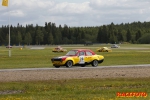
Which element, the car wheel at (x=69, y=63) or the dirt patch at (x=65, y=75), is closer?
the dirt patch at (x=65, y=75)

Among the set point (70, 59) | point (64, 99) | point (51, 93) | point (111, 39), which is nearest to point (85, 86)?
point (51, 93)

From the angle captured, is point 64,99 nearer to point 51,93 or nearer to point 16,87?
point 51,93

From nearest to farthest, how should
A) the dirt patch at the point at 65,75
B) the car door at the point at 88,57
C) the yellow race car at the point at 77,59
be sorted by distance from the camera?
the dirt patch at the point at 65,75, the yellow race car at the point at 77,59, the car door at the point at 88,57

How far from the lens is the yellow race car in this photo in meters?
28.8

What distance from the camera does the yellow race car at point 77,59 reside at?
2884cm

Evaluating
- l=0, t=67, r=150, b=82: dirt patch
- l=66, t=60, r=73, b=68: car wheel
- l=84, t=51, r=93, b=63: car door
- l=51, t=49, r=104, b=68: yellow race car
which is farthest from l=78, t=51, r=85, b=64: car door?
l=0, t=67, r=150, b=82: dirt patch

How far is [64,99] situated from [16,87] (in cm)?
495

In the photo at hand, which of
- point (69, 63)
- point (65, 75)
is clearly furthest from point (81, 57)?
point (65, 75)

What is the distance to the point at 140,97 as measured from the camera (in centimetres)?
1220

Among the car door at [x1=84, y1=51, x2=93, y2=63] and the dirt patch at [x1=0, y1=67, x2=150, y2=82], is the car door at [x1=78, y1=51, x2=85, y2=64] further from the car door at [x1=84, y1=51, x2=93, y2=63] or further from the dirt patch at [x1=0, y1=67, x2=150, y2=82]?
the dirt patch at [x1=0, y1=67, x2=150, y2=82]

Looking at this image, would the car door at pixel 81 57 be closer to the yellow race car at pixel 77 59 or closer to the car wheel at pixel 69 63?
the yellow race car at pixel 77 59

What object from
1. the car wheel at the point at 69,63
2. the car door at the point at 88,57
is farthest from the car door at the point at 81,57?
the car wheel at the point at 69,63

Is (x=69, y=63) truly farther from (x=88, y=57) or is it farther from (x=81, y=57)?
(x=88, y=57)

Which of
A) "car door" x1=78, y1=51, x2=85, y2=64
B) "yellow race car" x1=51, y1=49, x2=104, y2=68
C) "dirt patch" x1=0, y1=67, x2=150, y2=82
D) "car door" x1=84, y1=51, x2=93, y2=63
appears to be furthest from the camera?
"car door" x1=84, y1=51, x2=93, y2=63
